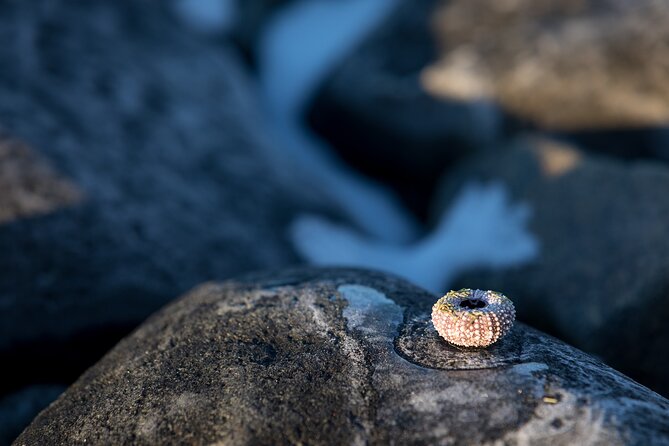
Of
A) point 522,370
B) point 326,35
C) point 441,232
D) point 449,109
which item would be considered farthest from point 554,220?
point 326,35

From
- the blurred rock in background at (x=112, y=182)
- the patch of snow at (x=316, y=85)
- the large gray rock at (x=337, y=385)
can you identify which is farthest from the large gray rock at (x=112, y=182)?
the large gray rock at (x=337, y=385)

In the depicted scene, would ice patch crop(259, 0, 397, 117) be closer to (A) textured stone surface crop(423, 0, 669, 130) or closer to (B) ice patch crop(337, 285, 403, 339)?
(A) textured stone surface crop(423, 0, 669, 130)

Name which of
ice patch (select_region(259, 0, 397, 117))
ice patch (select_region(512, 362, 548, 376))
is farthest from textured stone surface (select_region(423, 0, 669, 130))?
ice patch (select_region(512, 362, 548, 376))

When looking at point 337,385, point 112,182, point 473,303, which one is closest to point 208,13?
point 112,182

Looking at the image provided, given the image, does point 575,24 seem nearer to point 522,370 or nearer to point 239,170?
point 239,170

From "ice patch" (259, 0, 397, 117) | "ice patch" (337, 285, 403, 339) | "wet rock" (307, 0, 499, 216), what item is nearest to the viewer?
"ice patch" (337, 285, 403, 339)

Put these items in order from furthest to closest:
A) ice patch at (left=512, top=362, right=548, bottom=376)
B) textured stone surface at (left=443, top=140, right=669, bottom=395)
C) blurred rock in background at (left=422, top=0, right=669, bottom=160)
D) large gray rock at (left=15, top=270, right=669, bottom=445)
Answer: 1. blurred rock in background at (left=422, top=0, right=669, bottom=160)
2. textured stone surface at (left=443, top=140, right=669, bottom=395)
3. ice patch at (left=512, top=362, right=548, bottom=376)
4. large gray rock at (left=15, top=270, right=669, bottom=445)
